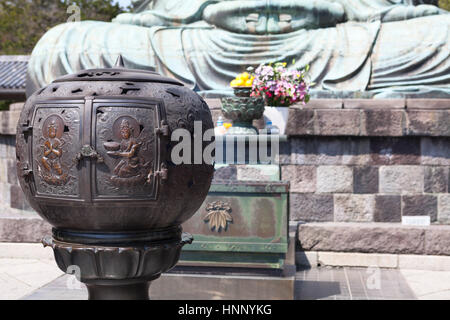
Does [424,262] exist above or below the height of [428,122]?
below

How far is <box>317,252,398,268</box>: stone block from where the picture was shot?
5.01 metres

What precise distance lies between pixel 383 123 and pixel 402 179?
1.64 feet

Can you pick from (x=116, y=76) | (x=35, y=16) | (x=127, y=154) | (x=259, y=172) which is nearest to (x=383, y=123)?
(x=259, y=172)

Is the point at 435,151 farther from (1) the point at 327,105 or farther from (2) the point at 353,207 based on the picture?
(1) the point at 327,105

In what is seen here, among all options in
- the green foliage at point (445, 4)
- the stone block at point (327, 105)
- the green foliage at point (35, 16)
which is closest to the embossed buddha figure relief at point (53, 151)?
the stone block at point (327, 105)

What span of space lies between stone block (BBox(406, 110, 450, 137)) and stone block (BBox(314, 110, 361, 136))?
1.42ft

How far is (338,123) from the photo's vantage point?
530cm

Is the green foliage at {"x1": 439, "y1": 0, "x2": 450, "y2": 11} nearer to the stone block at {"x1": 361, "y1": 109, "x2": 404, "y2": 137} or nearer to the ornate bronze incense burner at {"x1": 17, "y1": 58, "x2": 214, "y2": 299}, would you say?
the stone block at {"x1": 361, "y1": 109, "x2": 404, "y2": 137}

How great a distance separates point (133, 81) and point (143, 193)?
16.7 inches

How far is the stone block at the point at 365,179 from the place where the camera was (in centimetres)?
532

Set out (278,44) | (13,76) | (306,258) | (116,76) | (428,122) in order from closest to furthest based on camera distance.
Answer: (116,76), (306,258), (428,122), (278,44), (13,76)

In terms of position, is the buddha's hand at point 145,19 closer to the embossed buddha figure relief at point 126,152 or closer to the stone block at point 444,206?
the stone block at point 444,206

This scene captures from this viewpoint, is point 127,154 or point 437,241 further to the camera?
point 437,241
